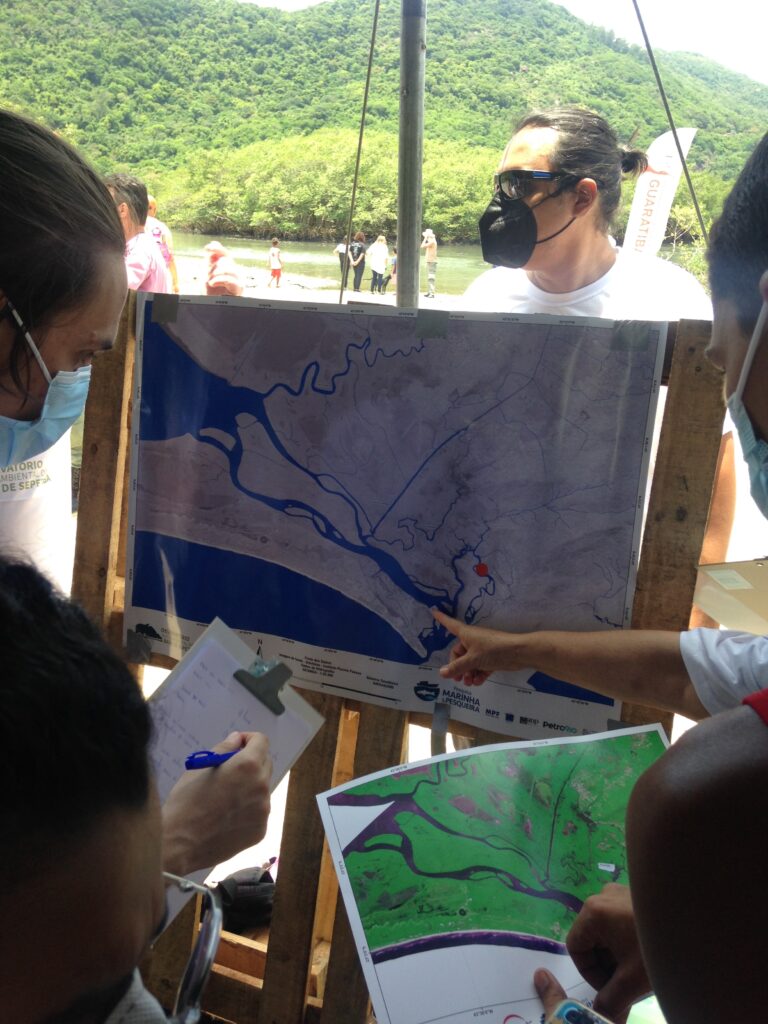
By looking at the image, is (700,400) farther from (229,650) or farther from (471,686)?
(229,650)

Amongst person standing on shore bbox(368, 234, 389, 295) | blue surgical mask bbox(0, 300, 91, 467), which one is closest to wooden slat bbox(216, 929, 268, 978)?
blue surgical mask bbox(0, 300, 91, 467)

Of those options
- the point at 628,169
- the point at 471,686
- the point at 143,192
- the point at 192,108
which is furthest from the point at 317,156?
the point at 471,686

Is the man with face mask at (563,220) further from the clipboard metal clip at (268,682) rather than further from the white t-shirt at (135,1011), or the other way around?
the white t-shirt at (135,1011)

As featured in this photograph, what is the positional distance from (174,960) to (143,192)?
4041 millimetres

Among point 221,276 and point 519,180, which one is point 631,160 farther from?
point 221,276

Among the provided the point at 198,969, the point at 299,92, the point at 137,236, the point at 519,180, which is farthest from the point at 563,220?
the point at 299,92

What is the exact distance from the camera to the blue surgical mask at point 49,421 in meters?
1.62

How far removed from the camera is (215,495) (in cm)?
170

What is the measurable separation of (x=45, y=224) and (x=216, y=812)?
1.00 meters

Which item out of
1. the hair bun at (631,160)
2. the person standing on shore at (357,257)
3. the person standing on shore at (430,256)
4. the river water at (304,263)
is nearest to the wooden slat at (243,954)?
the hair bun at (631,160)

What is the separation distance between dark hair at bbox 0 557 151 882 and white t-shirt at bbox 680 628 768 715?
920mm

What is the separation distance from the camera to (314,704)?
165 centimetres

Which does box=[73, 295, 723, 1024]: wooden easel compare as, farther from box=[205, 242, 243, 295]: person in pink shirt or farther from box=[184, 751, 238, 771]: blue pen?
box=[205, 242, 243, 295]: person in pink shirt

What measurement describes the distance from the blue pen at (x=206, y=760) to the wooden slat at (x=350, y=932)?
0.47 m
